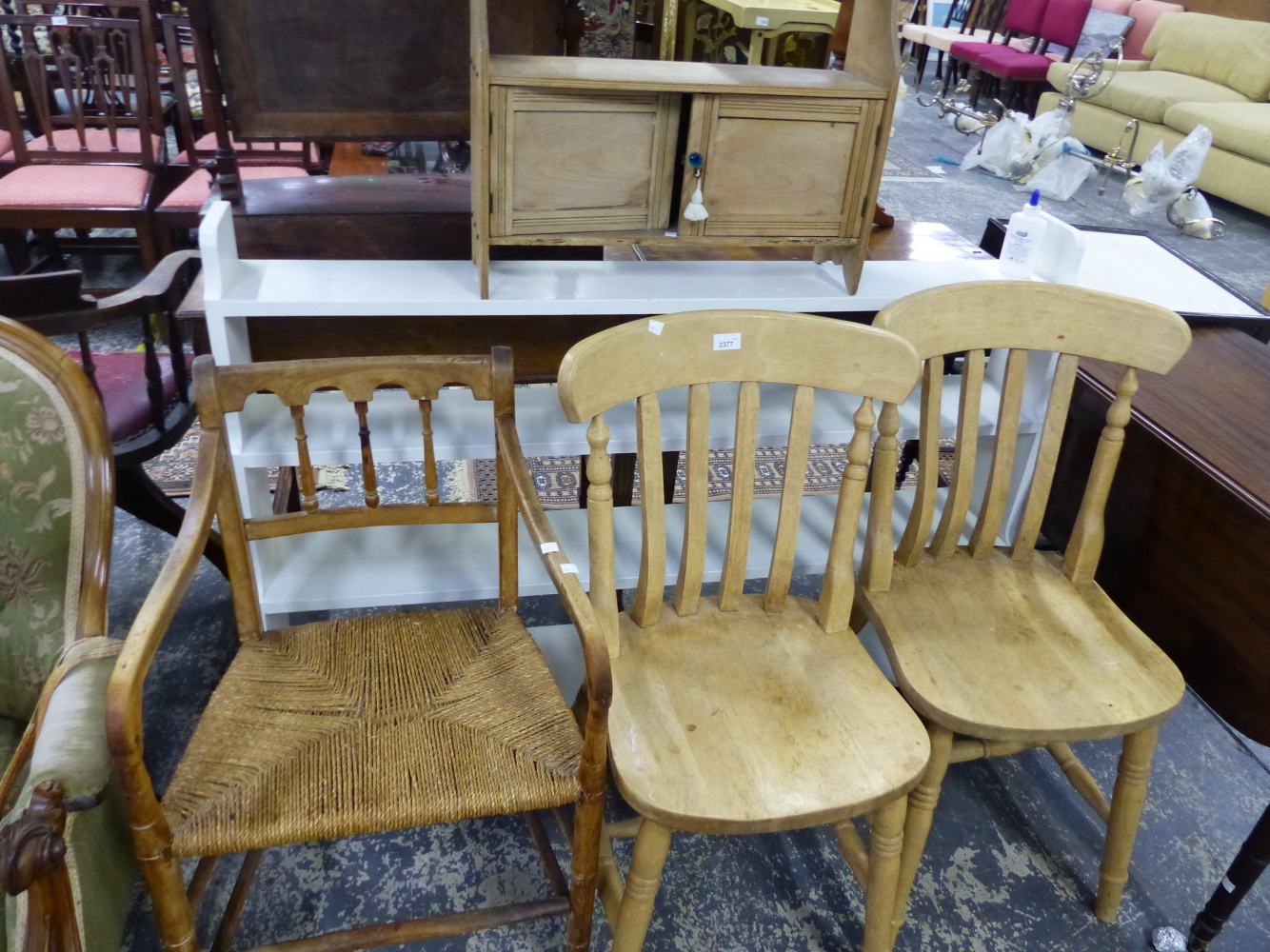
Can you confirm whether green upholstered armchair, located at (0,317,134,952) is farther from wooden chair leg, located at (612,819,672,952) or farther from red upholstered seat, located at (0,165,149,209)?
red upholstered seat, located at (0,165,149,209)

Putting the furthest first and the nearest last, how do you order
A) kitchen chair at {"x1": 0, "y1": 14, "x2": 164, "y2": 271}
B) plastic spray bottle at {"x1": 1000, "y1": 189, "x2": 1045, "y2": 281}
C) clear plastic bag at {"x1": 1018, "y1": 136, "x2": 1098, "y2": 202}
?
clear plastic bag at {"x1": 1018, "y1": 136, "x2": 1098, "y2": 202} → kitchen chair at {"x1": 0, "y1": 14, "x2": 164, "y2": 271} → plastic spray bottle at {"x1": 1000, "y1": 189, "x2": 1045, "y2": 281}

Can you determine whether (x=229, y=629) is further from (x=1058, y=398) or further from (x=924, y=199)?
(x=924, y=199)

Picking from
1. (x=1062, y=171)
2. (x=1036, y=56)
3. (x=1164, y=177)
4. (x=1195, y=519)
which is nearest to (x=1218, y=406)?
(x=1195, y=519)

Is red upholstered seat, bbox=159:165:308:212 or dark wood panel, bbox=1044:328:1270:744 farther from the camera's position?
red upholstered seat, bbox=159:165:308:212

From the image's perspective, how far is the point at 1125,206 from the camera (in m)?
5.03

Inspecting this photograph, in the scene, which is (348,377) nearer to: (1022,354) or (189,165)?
(1022,354)

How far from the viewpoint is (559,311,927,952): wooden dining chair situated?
1084 mm

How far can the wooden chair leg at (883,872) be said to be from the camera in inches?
47.7

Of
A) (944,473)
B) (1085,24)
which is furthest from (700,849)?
(1085,24)

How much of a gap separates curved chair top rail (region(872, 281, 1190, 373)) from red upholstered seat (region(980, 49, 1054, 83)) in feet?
20.9

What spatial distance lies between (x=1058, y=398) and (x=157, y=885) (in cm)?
136

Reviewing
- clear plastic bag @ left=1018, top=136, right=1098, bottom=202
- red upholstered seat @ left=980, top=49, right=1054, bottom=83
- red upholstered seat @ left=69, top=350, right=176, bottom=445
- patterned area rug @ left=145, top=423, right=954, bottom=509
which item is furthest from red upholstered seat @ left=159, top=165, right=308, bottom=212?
red upholstered seat @ left=980, top=49, right=1054, bottom=83

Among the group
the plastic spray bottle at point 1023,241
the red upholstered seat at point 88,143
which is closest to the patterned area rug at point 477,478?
the plastic spray bottle at point 1023,241

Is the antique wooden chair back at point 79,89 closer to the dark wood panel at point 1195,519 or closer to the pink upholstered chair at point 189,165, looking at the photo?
the pink upholstered chair at point 189,165
